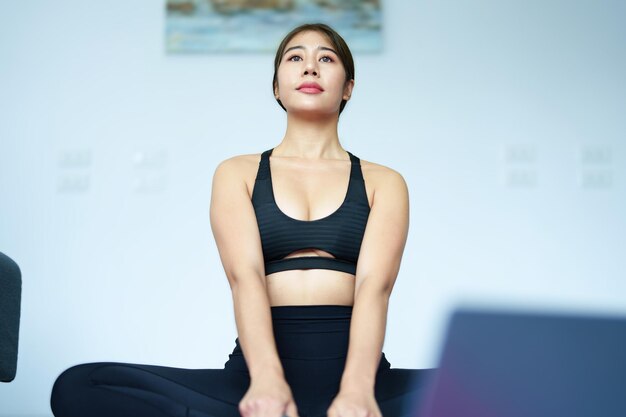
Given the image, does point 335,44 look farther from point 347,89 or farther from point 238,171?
point 238,171

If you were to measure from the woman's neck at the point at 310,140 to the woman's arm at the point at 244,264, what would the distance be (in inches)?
4.3

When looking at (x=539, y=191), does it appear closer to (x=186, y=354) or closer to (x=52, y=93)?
(x=186, y=354)

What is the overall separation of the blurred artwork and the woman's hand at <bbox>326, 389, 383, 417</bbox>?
2.01 meters

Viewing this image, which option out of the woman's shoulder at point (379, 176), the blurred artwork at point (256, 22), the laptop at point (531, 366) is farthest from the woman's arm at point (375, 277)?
the blurred artwork at point (256, 22)

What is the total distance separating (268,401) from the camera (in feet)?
3.41

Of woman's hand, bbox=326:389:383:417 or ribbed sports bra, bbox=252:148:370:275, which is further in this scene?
ribbed sports bra, bbox=252:148:370:275

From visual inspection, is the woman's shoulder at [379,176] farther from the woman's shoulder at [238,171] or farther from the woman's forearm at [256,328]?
the woman's forearm at [256,328]

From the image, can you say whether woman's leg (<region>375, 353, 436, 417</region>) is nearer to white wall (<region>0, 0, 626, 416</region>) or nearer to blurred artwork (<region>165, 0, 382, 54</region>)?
white wall (<region>0, 0, 626, 416</region>)

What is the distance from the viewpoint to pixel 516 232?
2822mm

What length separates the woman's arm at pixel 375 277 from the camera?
45.4 inches

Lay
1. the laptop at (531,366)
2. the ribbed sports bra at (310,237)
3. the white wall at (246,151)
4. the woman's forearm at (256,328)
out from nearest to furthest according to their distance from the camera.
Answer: the laptop at (531,366), the woman's forearm at (256,328), the ribbed sports bra at (310,237), the white wall at (246,151)

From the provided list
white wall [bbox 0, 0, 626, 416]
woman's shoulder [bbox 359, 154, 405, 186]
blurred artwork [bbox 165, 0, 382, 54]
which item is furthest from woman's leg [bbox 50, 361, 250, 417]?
blurred artwork [bbox 165, 0, 382, 54]

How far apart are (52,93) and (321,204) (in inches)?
71.8

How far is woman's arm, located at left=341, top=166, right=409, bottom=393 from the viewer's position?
3.78ft
